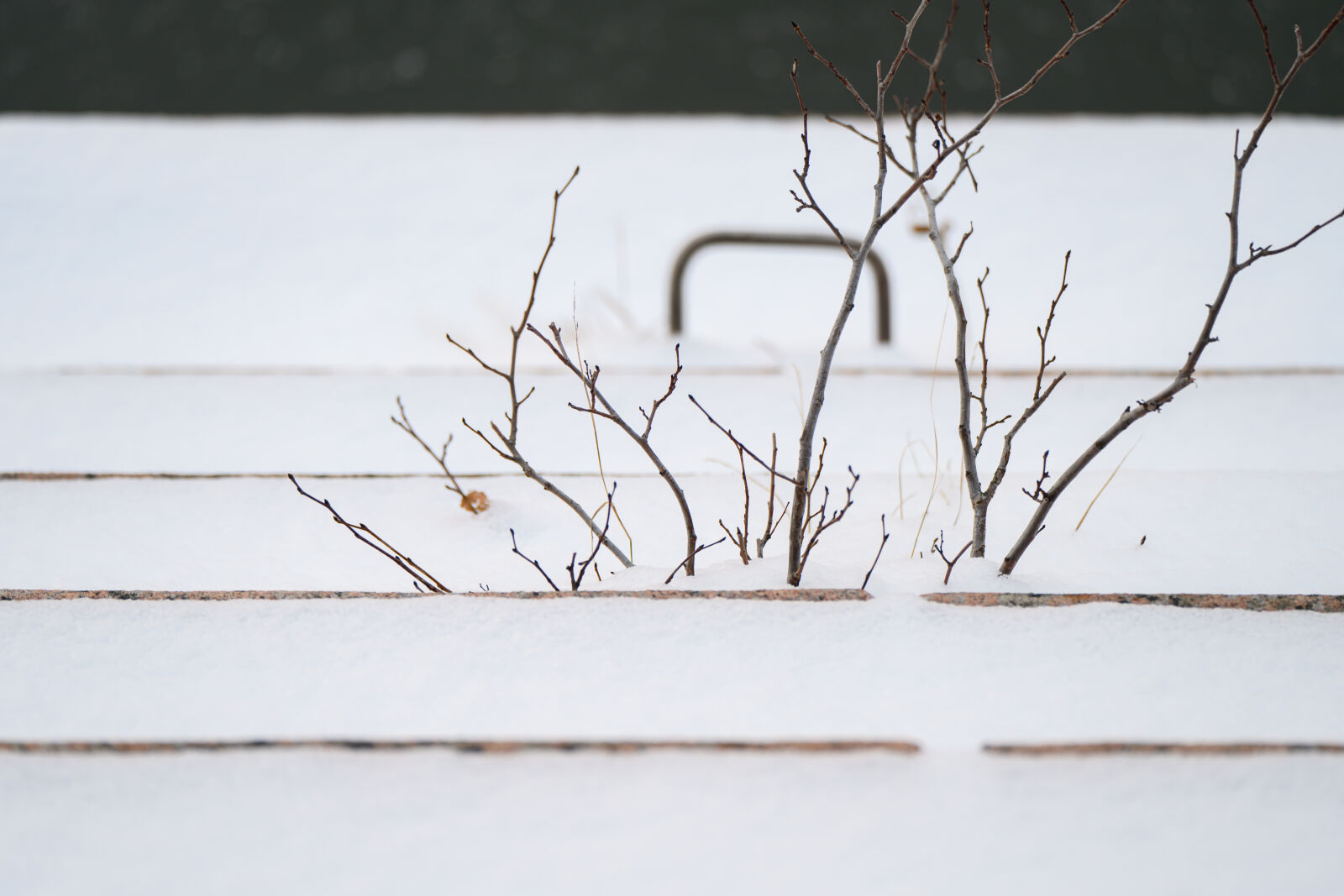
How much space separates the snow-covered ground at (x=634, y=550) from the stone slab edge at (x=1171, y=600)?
2 centimetres

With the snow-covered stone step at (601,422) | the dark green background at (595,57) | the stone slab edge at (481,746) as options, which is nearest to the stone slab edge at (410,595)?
the stone slab edge at (481,746)

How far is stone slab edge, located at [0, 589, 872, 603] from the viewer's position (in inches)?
36.1

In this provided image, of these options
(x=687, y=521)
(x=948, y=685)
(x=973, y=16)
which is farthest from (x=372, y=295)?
(x=973, y=16)

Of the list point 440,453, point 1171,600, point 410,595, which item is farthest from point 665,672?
point 440,453

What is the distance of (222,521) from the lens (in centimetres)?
128

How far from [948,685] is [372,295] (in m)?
2.28

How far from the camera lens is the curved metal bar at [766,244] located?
200cm

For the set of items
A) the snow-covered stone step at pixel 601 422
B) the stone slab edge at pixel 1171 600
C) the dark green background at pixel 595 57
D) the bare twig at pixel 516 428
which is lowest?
the stone slab edge at pixel 1171 600

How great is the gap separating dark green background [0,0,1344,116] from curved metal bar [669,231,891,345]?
135 cm

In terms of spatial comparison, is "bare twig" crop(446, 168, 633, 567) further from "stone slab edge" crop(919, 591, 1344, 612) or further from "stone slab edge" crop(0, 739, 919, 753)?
"stone slab edge" crop(919, 591, 1344, 612)

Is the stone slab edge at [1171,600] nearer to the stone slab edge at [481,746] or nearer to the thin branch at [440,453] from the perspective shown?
the stone slab edge at [481,746]

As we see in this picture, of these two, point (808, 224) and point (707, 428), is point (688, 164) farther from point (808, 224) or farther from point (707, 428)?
point (707, 428)

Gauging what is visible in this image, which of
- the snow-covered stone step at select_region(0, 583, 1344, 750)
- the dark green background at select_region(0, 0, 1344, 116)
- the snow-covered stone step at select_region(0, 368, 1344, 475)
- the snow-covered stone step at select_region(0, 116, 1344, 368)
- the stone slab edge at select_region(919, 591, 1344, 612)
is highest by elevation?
the dark green background at select_region(0, 0, 1344, 116)

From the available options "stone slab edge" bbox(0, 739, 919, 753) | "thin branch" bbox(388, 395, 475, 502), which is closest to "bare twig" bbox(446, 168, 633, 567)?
"thin branch" bbox(388, 395, 475, 502)
